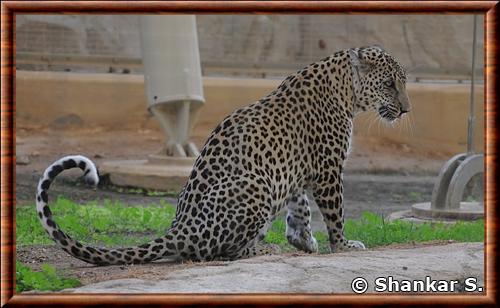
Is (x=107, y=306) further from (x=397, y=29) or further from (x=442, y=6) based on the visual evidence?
(x=397, y=29)

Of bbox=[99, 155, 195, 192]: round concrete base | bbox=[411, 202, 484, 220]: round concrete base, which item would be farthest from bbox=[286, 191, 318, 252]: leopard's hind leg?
bbox=[99, 155, 195, 192]: round concrete base

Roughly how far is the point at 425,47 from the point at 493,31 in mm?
13438

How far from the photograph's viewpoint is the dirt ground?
11.0 meters

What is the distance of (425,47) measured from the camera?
58.7ft

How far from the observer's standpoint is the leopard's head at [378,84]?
6.33 meters

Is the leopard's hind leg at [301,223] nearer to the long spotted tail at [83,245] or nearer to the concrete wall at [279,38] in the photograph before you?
the long spotted tail at [83,245]

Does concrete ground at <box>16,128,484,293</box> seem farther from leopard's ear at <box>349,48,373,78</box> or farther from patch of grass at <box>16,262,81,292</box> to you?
leopard's ear at <box>349,48,373,78</box>

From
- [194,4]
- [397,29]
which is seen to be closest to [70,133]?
[397,29]

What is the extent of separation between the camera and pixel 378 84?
6.35 meters

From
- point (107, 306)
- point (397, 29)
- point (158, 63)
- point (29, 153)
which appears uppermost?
point (397, 29)

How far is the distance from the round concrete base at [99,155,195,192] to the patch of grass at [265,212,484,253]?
3.52 meters

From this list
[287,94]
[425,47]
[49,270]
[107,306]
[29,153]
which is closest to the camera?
[107,306]

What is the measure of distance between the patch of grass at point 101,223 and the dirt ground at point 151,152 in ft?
3.33

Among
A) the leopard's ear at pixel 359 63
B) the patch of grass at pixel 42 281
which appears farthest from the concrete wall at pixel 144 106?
the patch of grass at pixel 42 281
